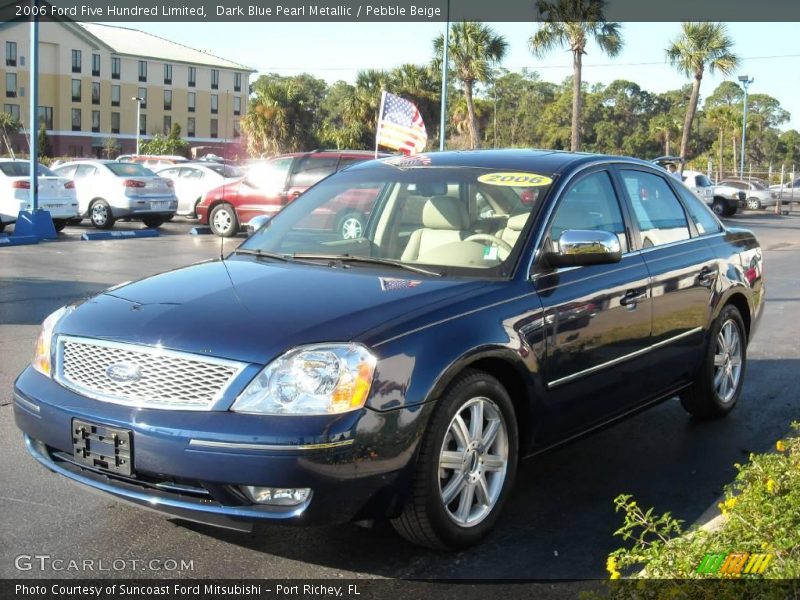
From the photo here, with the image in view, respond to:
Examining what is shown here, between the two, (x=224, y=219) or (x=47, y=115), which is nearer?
(x=224, y=219)

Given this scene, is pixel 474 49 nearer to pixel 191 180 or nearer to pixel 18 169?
pixel 191 180

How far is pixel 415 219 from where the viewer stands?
500 centimetres

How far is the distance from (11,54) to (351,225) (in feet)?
245

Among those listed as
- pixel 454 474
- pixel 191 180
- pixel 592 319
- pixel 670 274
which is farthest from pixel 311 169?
pixel 454 474

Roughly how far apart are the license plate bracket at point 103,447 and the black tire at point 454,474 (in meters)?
1.02

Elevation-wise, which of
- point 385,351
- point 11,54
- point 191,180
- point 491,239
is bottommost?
point 385,351

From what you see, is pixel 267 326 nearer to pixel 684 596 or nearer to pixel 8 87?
pixel 684 596

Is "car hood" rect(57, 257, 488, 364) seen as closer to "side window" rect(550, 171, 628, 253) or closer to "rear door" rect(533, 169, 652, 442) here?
"rear door" rect(533, 169, 652, 442)

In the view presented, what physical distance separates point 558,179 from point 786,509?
6.98ft

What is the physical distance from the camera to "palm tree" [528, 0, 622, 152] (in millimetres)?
38906

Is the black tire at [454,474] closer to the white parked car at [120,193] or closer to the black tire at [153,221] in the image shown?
the white parked car at [120,193]

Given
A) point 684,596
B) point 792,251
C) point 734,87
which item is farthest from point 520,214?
point 734,87

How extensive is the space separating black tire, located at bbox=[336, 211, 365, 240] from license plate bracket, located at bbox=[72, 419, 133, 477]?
5.83 ft

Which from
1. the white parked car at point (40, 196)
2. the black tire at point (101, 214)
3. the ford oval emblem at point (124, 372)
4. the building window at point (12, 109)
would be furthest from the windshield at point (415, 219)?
the building window at point (12, 109)
